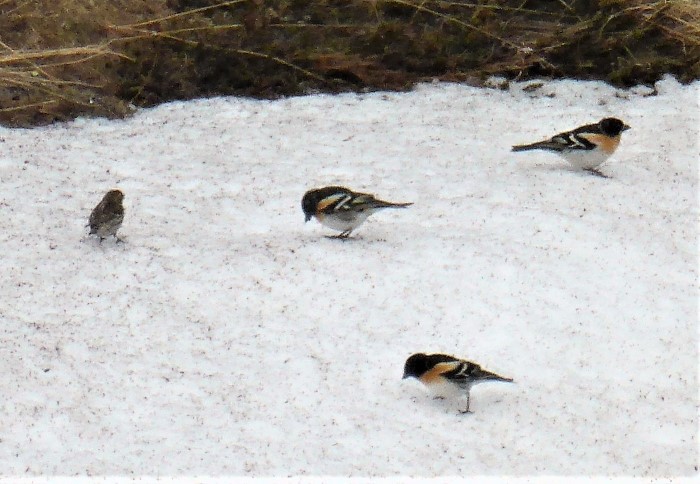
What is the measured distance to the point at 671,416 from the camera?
646cm

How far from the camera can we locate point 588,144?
9898mm

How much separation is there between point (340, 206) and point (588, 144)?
2.53m

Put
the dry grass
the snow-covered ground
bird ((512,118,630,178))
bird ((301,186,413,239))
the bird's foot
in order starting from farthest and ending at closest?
1. the dry grass
2. bird ((512,118,630,178))
3. the bird's foot
4. bird ((301,186,413,239))
5. the snow-covered ground

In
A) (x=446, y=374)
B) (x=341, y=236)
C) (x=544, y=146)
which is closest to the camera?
(x=446, y=374)

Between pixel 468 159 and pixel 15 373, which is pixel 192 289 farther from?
pixel 468 159

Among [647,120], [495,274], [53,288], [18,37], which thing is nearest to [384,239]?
[495,274]

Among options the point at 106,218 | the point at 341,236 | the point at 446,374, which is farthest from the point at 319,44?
the point at 446,374

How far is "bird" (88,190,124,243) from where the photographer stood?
8.30 metres

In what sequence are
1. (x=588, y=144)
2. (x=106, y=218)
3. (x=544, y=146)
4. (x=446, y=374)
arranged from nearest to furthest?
(x=446, y=374) → (x=106, y=218) → (x=588, y=144) → (x=544, y=146)

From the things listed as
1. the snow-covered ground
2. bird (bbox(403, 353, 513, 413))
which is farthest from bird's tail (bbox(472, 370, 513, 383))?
the snow-covered ground

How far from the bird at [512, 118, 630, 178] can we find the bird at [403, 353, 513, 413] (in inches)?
151

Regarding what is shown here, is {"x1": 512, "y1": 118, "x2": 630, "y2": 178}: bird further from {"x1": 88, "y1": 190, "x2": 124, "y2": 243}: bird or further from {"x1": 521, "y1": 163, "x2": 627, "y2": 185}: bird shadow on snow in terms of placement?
{"x1": 88, "y1": 190, "x2": 124, "y2": 243}: bird

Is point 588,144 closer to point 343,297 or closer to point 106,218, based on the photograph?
point 343,297

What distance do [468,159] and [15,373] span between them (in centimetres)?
502
